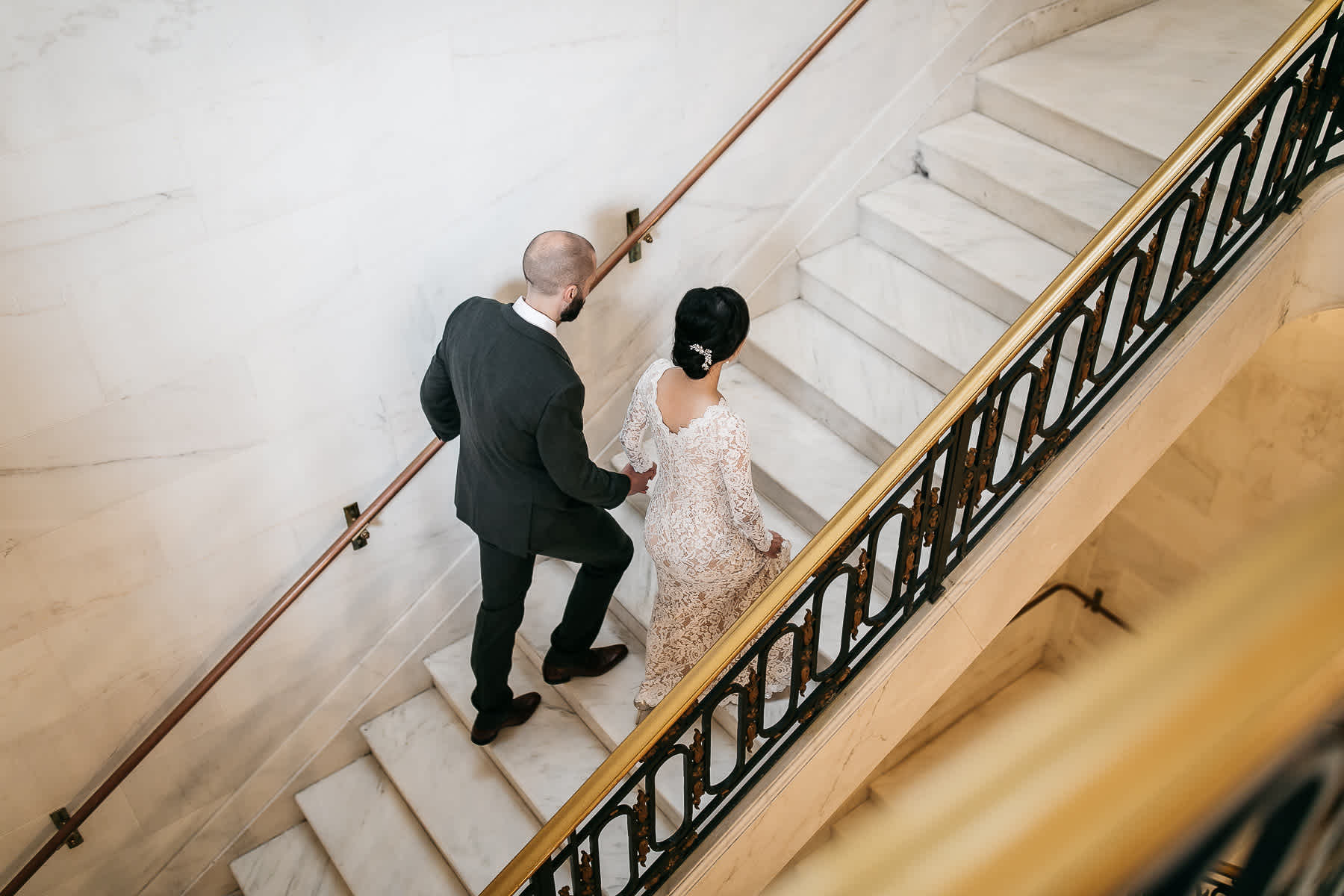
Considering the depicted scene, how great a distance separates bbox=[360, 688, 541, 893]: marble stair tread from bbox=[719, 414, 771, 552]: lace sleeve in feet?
5.61

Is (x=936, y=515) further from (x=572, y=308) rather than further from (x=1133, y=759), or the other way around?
(x=1133, y=759)

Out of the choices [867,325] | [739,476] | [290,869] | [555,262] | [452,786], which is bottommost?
[290,869]

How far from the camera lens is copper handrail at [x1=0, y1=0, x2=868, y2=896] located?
410cm

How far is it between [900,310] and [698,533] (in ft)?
5.57

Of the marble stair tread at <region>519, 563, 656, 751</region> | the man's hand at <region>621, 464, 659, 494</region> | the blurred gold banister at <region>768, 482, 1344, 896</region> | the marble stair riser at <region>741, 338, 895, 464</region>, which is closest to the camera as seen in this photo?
the blurred gold banister at <region>768, 482, 1344, 896</region>

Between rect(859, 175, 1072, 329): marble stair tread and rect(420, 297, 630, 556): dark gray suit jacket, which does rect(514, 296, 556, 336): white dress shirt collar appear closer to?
A: rect(420, 297, 630, 556): dark gray suit jacket

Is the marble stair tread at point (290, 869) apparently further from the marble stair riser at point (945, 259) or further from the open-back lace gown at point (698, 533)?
the marble stair riser at point (945, 259)

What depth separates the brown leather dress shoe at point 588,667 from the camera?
4.55 meters

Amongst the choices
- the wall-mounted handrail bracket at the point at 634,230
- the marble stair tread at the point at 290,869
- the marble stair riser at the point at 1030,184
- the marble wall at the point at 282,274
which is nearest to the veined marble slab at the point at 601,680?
the marble wall at the point at 282,274

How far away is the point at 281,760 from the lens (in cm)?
472

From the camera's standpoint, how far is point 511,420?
3449 mm

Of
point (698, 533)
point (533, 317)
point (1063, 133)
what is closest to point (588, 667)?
point (698, 533)

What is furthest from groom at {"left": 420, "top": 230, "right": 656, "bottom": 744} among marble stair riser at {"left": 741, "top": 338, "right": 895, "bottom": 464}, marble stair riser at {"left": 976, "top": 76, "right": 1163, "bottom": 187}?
marble stair riser at {"left": 976, "top": 76, "right": 1163, "bottom": 187}

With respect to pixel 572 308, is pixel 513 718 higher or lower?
lower
